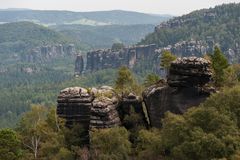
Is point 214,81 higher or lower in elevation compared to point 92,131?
higher

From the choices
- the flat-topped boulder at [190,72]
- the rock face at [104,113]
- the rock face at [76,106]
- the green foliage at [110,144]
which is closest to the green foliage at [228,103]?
the flat-topped boulder at [190,72]

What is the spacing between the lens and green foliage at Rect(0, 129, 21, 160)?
70.9 metres

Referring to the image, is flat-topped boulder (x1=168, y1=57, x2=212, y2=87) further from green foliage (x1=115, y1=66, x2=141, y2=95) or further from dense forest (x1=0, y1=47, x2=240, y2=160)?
green foliage (x1=115, y1=66, x2=141, y2=95)

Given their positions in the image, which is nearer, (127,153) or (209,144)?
(209,144)

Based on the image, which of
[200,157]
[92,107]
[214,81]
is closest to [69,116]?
[92,107]

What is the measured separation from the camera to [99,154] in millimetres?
61062

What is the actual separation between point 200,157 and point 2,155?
34023mm

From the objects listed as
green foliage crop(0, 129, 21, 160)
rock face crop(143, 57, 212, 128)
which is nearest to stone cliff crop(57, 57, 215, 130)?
rock face crop(143, 57, 212, 128)

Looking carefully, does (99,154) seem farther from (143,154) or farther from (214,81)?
(214,81)

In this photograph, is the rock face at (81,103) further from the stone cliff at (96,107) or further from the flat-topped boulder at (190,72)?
the flat-topped boulder at (190,72)

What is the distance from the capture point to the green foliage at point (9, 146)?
70938 mm

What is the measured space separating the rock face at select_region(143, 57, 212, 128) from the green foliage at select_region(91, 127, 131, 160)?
791 centimetres

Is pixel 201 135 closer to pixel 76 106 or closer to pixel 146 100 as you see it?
pixel 146 100

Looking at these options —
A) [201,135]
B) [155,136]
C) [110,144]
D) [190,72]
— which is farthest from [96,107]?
[201,135]
